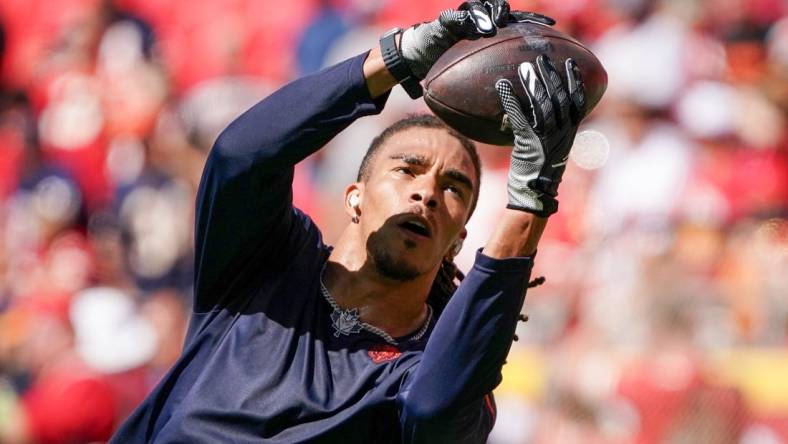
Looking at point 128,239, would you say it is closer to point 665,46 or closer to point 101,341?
point 101,341

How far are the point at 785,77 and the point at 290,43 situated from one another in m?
3.38

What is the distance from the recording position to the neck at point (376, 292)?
3.27m

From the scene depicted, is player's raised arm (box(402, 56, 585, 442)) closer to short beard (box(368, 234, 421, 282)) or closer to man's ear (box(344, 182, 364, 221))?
short beard (box(368, 234, 421, 282))

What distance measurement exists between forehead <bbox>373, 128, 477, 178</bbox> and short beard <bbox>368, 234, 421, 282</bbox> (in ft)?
0.82

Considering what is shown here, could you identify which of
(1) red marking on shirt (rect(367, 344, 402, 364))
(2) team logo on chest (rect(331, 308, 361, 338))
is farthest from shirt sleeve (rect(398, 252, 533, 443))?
(2) team logo on chest (rect(331, 308, 361, 338))

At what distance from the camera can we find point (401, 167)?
10.8 feet

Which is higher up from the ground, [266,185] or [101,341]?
[266,185]

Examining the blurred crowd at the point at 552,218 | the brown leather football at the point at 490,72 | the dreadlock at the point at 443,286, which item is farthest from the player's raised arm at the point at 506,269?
the blurred crowd at the point at 552,218

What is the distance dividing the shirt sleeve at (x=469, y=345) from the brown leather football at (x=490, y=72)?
0.39m

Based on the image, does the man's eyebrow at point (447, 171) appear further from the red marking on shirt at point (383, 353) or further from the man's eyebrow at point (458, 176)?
the red marking on shirt at point (383, 353)

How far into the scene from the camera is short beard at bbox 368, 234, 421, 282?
127 inches

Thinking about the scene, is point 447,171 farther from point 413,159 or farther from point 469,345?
point 469,345

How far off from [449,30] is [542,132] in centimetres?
37

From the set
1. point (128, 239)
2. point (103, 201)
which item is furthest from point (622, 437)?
point (103, 201)
